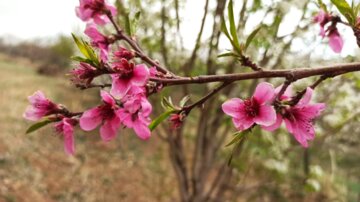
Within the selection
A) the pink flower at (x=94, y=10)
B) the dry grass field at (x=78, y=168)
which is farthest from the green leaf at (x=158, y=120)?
the dry grass field at (x=78, y=168)

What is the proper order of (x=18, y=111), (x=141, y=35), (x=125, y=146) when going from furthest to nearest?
(x=18, y=111) < (x=125, y=146) < (x=141, y=35)

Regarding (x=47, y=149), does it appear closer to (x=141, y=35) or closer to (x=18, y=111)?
(x=18, y=111)

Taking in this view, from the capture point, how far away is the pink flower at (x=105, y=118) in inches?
39.0

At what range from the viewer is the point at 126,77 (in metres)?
0.96

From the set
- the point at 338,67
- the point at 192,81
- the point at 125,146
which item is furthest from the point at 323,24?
the point at 125,146

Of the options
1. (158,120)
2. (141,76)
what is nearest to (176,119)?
(158,120)

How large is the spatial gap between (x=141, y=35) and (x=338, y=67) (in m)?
2.61

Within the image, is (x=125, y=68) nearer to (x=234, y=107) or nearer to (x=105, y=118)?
(x=105, y=118)

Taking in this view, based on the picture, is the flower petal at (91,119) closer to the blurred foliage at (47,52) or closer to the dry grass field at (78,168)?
the dry grass field at (78,168)

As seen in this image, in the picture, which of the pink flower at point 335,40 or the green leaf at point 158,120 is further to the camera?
the pink flower at point 335,40

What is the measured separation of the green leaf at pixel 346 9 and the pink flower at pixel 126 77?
44cm

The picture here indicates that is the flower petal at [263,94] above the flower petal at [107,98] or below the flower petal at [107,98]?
below

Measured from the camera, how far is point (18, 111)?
10.4 metres

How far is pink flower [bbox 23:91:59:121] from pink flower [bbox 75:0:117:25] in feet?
0.84
